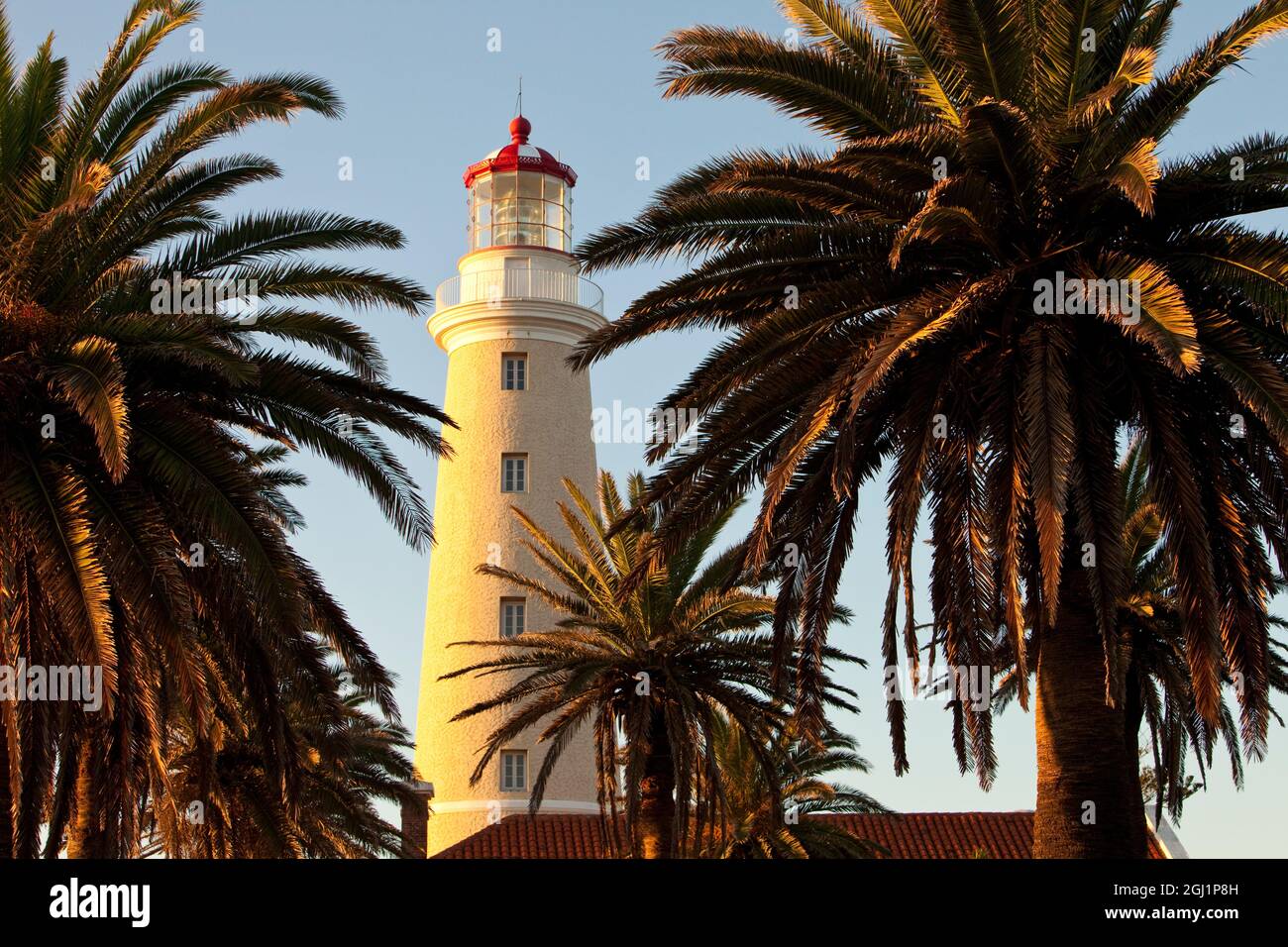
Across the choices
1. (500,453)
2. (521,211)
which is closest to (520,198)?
(521,211)

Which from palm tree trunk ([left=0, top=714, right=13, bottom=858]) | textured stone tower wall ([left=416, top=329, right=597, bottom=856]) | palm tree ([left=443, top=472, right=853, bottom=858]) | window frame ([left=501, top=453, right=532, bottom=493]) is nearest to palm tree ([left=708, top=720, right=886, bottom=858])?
palm tree ([left=443, top=472, right=853, bottom=858])

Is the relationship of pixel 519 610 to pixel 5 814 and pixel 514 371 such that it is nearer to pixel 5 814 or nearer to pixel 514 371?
pixel 514 371

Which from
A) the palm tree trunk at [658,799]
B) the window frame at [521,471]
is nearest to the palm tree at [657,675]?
the palm tree trunk at [658,799]

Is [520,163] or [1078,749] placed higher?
[520,163]

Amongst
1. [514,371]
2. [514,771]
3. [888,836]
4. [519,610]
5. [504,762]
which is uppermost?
[514,371]

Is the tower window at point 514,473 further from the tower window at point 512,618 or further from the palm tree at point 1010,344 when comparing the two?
the palm tree at point 1010,344

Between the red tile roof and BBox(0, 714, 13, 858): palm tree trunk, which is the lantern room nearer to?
the red tile roof

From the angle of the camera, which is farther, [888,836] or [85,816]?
[888,836]

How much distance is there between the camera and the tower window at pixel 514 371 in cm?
4181

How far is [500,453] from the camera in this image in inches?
1628

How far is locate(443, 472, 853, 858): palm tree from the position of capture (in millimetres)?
26766

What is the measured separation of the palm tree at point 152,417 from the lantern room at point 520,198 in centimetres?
2364

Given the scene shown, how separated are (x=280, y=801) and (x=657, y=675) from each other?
19.5 ft
